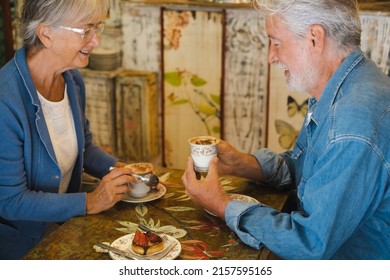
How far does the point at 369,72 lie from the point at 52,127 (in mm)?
1329

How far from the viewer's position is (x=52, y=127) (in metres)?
2.38

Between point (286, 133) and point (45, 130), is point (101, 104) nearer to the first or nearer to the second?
point (286, 133)

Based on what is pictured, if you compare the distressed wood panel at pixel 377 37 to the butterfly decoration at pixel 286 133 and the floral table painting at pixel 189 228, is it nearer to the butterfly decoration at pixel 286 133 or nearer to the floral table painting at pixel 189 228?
the butterfly decoration at pixel 286 133

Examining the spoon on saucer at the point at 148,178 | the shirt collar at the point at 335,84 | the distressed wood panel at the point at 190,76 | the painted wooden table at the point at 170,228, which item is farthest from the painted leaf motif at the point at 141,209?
the distressed wood panel at the point at 190,76

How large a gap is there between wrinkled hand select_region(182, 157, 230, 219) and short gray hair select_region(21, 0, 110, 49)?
0.78 m

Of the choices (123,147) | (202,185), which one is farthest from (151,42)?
(202,185)

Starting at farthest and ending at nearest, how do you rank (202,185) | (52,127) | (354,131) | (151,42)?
(151,42) → (52,127) → (202,185) → (354,131)

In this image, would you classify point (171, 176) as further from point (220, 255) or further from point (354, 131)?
point (354, 131)

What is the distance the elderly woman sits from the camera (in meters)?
2.08

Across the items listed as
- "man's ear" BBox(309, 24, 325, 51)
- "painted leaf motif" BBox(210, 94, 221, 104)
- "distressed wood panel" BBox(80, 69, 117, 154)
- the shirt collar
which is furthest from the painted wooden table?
"distressed wood panel" BBox(80, 69, 117, 154)

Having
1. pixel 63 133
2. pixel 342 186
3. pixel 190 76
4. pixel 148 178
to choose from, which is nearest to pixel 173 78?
pixel 190 76

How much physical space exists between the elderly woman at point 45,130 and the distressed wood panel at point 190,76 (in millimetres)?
1795

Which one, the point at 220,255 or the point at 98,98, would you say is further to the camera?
the point at 98,98

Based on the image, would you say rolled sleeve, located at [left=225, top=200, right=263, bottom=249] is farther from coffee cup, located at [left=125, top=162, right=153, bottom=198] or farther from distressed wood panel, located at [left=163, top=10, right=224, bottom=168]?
distressed wood panel, located at [left=163, top=10, right=224, bottom=168]
